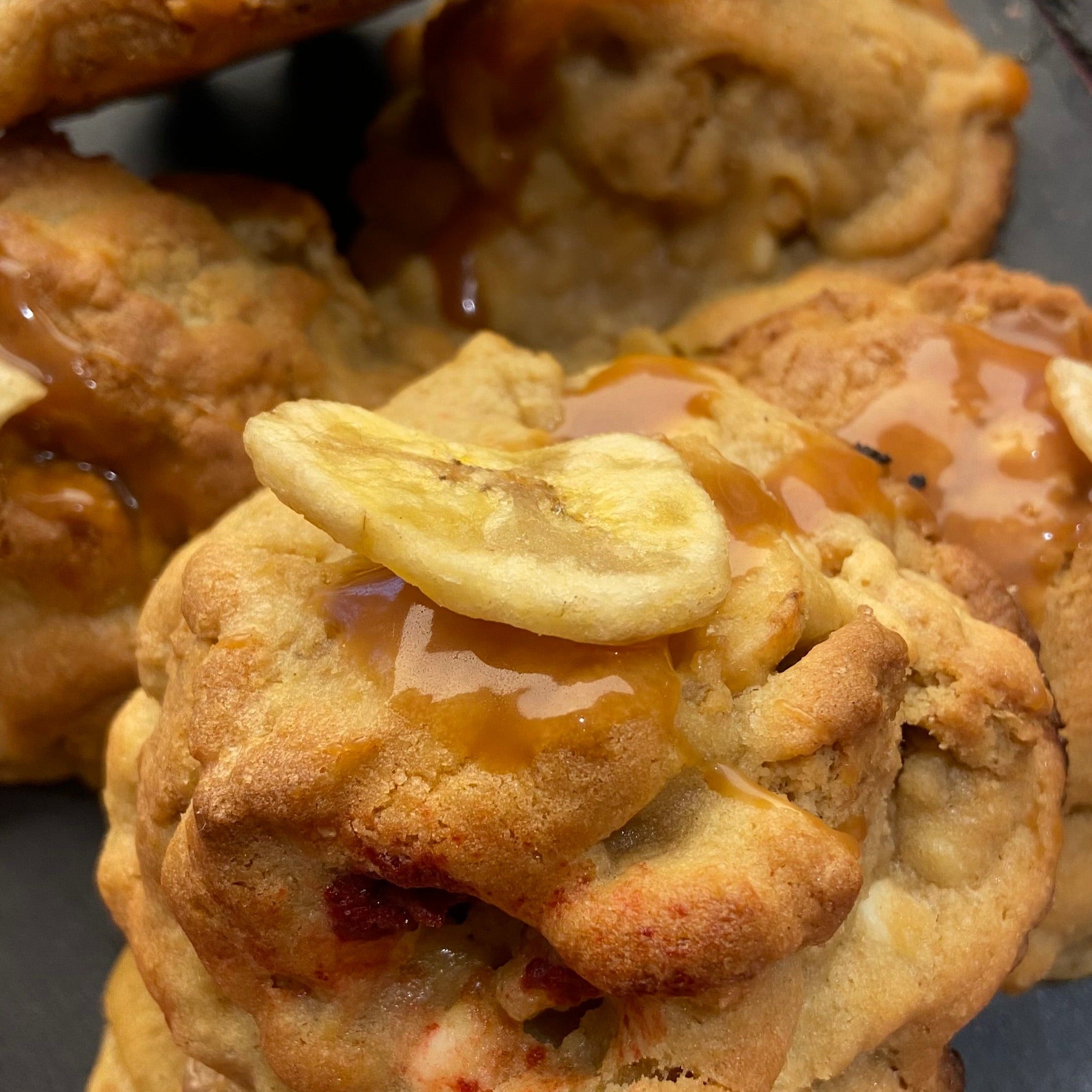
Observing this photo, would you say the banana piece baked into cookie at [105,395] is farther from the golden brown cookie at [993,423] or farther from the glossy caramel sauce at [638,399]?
the golden brown cookie at [993,423]

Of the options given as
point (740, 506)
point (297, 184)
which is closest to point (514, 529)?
point (740, 506)

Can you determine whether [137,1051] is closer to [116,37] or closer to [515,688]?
[515,688]

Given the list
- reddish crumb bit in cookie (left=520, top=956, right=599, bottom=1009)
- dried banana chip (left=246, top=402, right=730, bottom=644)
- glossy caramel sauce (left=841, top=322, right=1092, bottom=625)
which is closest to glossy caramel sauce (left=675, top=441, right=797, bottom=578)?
dried banana chip (left=246, top=402, right=730, bottom=644)

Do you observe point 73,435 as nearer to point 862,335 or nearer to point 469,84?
point 469,84

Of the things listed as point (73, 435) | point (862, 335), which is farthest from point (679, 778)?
point (73, 435)

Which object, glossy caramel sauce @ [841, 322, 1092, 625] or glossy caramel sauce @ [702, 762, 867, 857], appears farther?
glossy caramel sauce @ [841, 322, 1092, 625]

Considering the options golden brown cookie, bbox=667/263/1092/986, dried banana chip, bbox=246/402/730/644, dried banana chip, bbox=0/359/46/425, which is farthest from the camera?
dried banana chip, bbox=0/359/46/425

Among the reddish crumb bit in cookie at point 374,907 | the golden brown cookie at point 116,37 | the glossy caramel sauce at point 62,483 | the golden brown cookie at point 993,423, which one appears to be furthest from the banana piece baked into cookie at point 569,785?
the golden brown cookie at point 116,37

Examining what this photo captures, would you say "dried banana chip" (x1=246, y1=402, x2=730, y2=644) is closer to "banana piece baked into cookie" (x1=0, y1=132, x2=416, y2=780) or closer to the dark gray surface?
"banana piece baked into cookie" (x1=0, y1=132, x2=416, y2=780)
